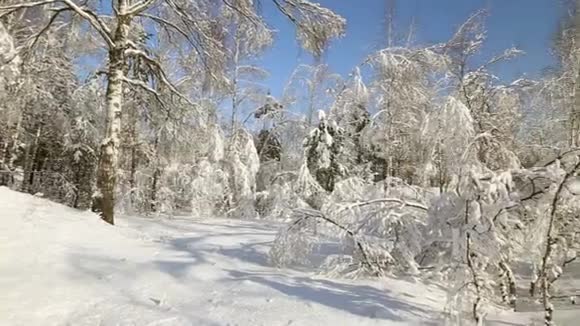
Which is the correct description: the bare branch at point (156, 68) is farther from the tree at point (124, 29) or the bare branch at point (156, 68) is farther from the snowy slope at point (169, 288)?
the snowy slope at point (169, 288)

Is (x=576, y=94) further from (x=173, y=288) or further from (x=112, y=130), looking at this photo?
(x=173, y=288)

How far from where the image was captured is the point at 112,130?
7469 mm

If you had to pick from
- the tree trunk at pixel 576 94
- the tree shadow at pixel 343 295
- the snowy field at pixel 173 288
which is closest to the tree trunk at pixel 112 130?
the snowy field at pixel 173 288

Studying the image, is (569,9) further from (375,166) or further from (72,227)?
(72,227)

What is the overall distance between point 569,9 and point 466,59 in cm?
708

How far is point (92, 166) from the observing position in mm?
16234

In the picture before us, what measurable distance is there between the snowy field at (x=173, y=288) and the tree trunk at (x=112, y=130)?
1.49m

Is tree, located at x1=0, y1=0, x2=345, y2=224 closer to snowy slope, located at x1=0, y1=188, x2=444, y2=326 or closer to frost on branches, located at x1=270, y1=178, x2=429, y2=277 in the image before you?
snowy slope, located at x1=0, y1=188, x2=444, y2=326

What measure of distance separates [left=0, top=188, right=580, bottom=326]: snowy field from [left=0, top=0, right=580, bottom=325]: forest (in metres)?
0.35

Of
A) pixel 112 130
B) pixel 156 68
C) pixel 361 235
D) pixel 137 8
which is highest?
pixel 137 8

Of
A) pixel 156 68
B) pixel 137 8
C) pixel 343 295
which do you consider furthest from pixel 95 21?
pixel 343 295

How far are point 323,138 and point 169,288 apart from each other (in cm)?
1141

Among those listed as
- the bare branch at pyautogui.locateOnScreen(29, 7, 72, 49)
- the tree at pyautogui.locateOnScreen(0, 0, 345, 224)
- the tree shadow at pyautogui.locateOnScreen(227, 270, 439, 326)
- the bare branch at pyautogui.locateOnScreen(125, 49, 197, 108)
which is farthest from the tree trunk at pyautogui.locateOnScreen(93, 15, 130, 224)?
the tree shadow at pyautogui.locateOnScreen(227, 270, 439, 326)

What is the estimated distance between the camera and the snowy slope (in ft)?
11.6
